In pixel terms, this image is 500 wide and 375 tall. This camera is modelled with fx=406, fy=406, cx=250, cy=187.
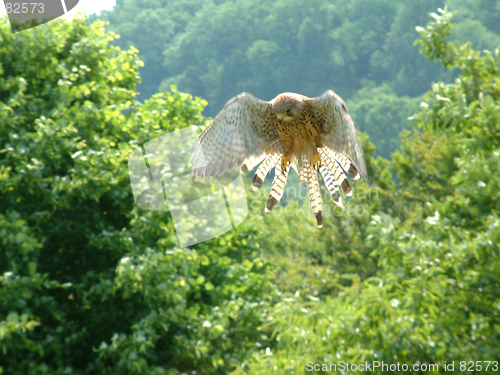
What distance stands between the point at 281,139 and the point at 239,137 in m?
0.13

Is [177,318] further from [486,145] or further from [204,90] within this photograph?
[204,90]

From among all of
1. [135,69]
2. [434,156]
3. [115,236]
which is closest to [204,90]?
[434,156]

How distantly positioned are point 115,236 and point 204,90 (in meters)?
41.6

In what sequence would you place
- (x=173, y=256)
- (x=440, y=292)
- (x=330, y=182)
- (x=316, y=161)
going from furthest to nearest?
(x=173, y=256) → (x=440, y=292) → (x=330, y=182) → (x=316, y=161)

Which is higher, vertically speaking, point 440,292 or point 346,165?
point 346,165

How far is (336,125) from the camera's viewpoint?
117 cm

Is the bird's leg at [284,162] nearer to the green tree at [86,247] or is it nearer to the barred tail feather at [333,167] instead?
the barred tail feather at [333,167]

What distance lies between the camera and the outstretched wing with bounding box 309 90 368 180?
108 centimetres

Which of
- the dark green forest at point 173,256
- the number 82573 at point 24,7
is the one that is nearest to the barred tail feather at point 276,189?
the dark green forest at point 173,256

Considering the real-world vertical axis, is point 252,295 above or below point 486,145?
below

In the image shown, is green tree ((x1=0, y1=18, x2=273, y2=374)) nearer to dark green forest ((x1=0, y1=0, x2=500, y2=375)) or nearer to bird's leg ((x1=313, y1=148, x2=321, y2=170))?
dark green forest ((x1=0, y1=0, x2=500, y2=375))

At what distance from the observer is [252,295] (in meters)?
7.81

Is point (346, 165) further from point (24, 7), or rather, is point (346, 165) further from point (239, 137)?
point (24, 7)

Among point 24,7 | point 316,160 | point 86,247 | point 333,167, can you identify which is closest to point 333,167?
point 333,167
